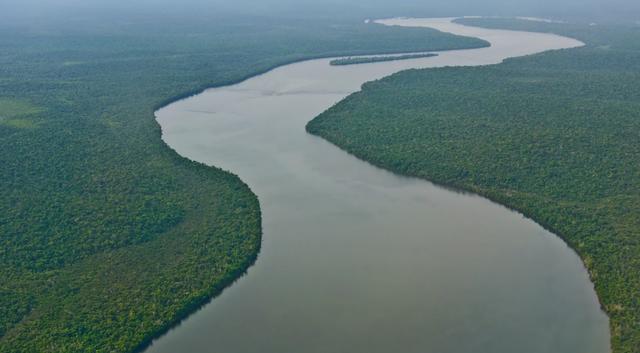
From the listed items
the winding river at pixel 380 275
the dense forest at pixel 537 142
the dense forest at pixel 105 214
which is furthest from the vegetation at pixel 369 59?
the winding river at pixel 380 275

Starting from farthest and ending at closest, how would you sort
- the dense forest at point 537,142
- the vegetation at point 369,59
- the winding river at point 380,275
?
the vegetation at point 369,59 < the dense forest at point 537,142 < the winding river at point 380,275

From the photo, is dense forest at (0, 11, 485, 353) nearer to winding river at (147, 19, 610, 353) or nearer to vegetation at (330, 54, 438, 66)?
winding river at (147, 19, 610, 353)

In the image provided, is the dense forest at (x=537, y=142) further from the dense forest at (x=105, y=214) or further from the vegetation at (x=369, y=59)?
the dense forest at (x=105, y=214)

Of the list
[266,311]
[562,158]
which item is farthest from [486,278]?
[562,158]

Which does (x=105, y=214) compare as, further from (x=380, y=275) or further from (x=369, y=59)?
(x=369, y=59)

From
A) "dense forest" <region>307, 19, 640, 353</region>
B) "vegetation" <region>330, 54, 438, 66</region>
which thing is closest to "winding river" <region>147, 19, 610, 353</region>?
"dense forest" <region>307, 19, 640, 353</region>
